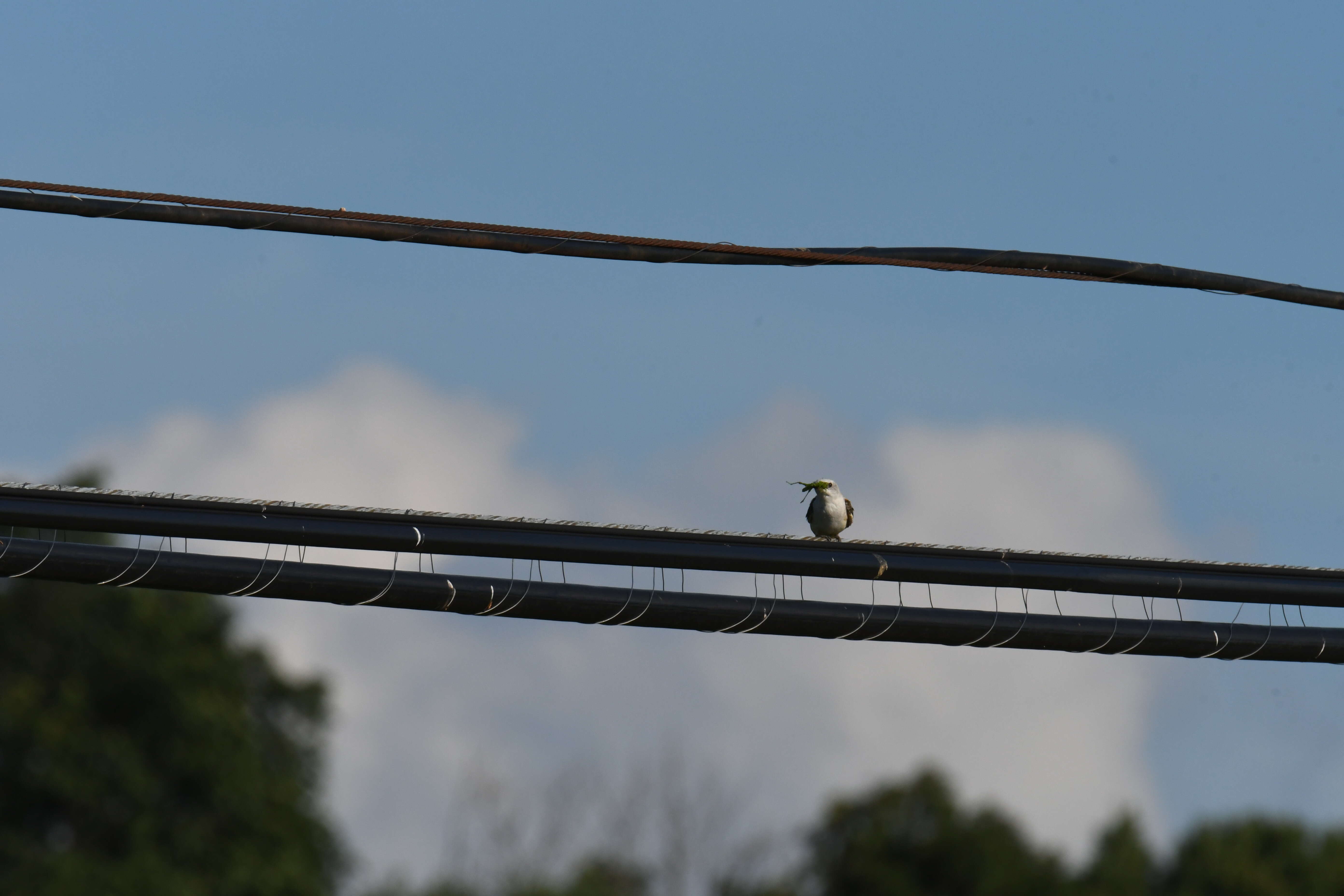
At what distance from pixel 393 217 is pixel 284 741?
160ft

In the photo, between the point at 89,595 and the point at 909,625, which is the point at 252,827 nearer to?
the point at 89,595

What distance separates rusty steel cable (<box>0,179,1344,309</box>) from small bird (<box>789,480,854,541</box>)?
200 inches

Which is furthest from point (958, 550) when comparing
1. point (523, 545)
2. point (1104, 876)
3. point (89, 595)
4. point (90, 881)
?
point (89, 595)

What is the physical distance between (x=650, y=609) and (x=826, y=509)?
569cm

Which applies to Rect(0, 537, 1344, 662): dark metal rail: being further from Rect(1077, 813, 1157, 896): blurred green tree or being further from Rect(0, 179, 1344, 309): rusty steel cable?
Rect(1077, 813, 1157, 896): blurred green tree

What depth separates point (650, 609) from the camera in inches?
421

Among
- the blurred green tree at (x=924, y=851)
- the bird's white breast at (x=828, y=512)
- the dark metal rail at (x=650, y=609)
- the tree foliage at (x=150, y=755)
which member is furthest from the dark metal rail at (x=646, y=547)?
the blurred green tree at (x=924, y=851)

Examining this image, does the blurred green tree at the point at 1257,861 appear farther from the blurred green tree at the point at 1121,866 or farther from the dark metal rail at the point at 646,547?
the dark metal rail at the point at 646,547

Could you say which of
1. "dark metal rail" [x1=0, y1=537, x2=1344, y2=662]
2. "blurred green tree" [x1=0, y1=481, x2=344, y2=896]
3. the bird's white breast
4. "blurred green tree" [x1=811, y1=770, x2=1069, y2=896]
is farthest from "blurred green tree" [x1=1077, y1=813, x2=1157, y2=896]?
"dark metal rail" [x1=0, y1=537, x2=1344, y2=662]

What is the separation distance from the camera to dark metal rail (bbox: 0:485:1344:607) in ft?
31.1

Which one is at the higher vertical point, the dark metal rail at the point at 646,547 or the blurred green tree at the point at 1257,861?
the dark metal rail at the point at 646,547

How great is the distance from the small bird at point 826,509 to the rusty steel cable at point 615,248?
200 inches

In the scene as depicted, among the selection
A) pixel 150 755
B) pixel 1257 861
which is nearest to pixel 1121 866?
pixel 1257 861

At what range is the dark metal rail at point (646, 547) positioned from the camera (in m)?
9.49
